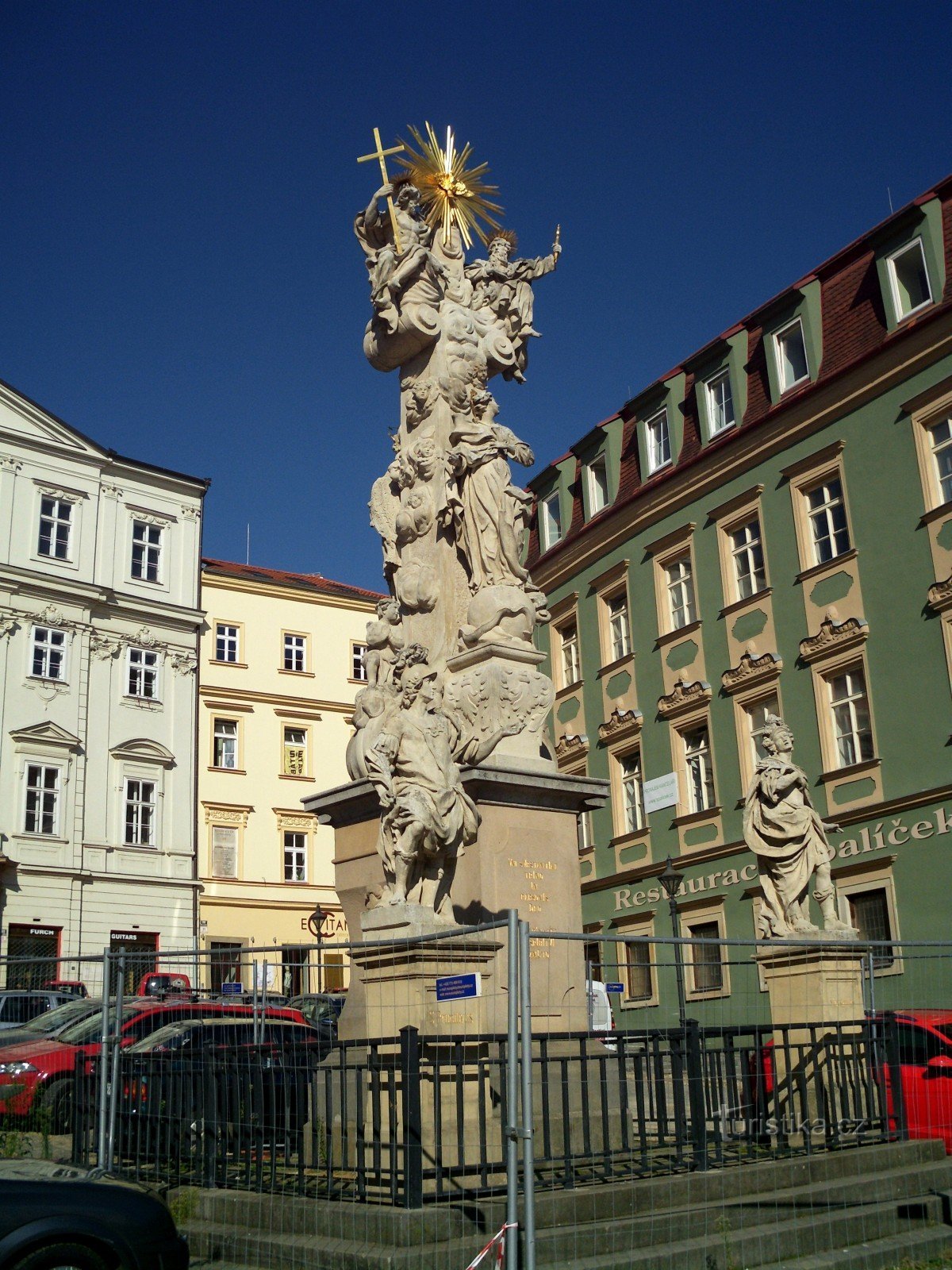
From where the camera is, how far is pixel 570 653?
32062 mm

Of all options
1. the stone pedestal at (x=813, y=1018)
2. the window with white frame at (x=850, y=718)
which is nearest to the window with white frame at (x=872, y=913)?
the window with white frame at (x=850, y=718)

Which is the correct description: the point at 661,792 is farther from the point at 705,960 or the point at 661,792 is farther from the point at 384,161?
the point at 384,161

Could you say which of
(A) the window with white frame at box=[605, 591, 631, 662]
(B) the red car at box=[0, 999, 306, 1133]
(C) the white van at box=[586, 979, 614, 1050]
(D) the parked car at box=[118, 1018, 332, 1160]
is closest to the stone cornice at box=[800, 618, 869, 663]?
(A) the window with white frame at box=[605, 591, 631, 662]

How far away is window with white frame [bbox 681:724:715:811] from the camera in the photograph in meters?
26.8

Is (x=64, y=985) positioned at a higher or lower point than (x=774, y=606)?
lower

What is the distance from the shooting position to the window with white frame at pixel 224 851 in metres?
41.3

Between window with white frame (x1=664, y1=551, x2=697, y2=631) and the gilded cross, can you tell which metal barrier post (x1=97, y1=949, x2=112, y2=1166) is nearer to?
the gilded cross

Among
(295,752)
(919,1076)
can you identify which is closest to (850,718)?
(919,1076)

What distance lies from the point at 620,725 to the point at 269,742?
17907mm

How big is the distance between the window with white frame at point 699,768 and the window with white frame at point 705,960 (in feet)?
7.67

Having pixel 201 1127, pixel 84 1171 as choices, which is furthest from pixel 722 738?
pixel 84 1171

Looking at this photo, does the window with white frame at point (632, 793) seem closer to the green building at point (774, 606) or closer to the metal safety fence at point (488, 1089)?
the green building at point (774, 606)

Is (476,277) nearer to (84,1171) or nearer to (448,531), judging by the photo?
(448,531)

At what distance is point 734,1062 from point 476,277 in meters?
7.91
